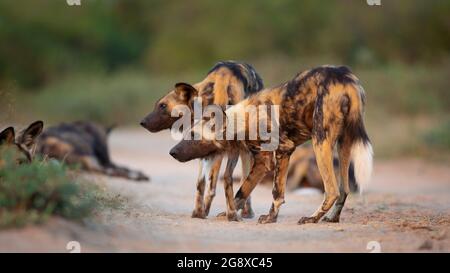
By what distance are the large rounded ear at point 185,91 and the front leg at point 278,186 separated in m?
1.09

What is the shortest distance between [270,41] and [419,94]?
1033 centimetres

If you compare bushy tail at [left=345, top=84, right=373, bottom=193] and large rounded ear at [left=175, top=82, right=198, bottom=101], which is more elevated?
large rounded ear at [left=175, top=82, right=198, bottom=101]

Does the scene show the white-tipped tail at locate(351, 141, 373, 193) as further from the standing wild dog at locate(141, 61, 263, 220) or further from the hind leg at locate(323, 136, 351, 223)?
the standing wild dog at locate(141, 61, 263, 220)

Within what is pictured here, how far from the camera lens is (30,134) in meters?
7.65

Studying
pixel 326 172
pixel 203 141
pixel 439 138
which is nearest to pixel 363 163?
pixel 326 172

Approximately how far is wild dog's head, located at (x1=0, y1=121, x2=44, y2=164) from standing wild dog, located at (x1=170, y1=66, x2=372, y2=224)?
4.17 feet

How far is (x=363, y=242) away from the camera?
659cm

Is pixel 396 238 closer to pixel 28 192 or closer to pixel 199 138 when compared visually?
pixel 199 138

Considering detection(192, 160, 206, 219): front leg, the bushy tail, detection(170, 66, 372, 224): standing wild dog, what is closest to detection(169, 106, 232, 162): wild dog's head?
detection(170, 66, 372, 224): standing wild dog

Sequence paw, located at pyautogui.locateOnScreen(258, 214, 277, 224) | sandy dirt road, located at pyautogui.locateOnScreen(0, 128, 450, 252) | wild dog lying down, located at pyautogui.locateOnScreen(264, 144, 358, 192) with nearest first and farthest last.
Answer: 1. sandy dirt road, located at pyautogui.locateOnScreen(0, 128, 450, 252)
2. paw, located at pyautogui.locateOnScreen(258, 214, 277, 224)
3. wild dog lying down, located at pyautogui.locateOnScreen(264, 144, 358, 192)

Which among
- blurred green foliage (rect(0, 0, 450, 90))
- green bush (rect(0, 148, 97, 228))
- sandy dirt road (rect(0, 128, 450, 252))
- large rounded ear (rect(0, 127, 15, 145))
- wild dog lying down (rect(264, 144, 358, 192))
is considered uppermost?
blurred green foliage (rect(0, 0, 450, 90))

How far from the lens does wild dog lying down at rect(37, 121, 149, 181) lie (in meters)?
12.0

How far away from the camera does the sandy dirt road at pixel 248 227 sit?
20.3ft

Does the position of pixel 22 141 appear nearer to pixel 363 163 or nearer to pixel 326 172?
pixel 326 172
